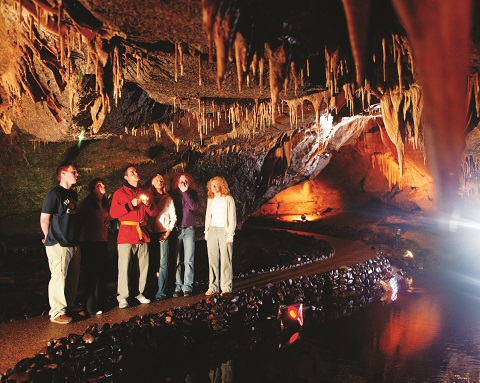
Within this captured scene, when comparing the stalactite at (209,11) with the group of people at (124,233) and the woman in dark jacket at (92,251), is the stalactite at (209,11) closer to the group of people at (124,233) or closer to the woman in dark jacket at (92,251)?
the group of people at (124,233)

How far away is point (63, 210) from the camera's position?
5.07 meters

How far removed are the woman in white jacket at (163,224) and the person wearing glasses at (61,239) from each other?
57.5 inches

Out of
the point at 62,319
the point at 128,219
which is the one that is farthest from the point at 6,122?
the point at 62,319

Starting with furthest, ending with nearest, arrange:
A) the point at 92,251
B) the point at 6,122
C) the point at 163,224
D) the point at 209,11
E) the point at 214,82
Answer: the point at 6,122
the point at 163,224
the point at 92,251
the point at 214,82
the point at 209,11

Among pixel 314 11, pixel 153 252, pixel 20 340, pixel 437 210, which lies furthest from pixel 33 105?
pixel 437 210

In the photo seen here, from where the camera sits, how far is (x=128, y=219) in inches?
229

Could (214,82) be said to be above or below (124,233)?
above

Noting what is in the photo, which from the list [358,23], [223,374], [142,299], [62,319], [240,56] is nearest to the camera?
[358,23]

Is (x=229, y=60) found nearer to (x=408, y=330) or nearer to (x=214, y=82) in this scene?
(x=214, y=82)

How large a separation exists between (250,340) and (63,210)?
3.33m

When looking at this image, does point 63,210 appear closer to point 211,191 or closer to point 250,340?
point 211,191

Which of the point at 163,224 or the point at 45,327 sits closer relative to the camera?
the point at 45,327

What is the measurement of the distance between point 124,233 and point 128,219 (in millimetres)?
219

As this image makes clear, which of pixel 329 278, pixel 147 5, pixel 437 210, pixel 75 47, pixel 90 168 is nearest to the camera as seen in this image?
pixel 147 5
